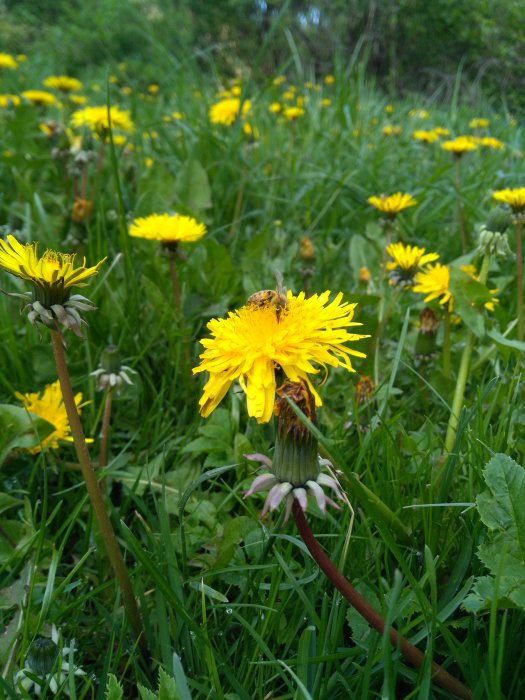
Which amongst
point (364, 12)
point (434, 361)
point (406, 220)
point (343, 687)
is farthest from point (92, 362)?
point (364, 12)

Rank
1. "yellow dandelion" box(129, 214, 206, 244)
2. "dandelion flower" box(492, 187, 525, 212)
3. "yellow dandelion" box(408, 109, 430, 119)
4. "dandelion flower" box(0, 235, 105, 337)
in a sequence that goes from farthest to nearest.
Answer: "yellow dandelion" box(408, 109, 430, 119)
"yellow dandelion" box(129, 214, 206, 244)
"dandelion flower" box(492, 187, 525, 212)
"dandelion flower" box(0, 235, 105, 337)

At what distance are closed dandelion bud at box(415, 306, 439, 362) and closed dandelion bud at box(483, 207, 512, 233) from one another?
0.23 metres

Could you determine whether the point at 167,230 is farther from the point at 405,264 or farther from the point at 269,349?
the point at 269,349

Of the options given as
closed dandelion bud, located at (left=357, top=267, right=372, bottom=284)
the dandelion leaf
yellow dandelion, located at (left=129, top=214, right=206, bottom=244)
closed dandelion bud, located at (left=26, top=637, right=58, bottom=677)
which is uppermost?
yellow dandelion, located at (left=129, top=214, right=206, bottom=244)

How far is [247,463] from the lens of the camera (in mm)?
1136

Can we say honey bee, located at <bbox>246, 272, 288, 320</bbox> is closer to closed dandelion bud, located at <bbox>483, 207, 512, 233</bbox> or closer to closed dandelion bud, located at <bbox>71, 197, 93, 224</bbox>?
closed dandelion bud, located at <bbox>483, 207, 512, 233</bbox>

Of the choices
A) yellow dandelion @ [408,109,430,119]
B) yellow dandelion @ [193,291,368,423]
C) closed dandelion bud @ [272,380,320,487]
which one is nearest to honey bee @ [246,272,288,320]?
yellow dandelion @ [193,291,368,423]

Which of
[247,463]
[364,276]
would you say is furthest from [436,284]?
[247,463]

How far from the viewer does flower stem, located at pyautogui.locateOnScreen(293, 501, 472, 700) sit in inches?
26.4

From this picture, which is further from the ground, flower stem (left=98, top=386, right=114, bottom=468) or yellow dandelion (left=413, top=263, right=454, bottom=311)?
yellow dandelion (left=413, top=263, right=454, bottom=311)

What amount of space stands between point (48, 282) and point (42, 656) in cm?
46

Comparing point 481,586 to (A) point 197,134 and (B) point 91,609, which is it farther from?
(A) point 197,134

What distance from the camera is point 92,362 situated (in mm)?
1487

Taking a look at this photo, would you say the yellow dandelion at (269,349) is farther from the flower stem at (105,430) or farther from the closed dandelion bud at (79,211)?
the closed dandelion bud at (79,211)
